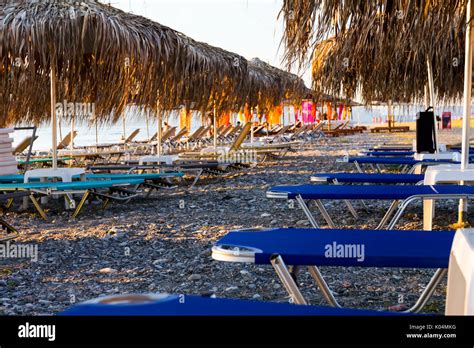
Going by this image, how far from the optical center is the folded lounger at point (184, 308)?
59.7 inches

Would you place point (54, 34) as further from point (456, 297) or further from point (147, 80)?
point (456, 297)

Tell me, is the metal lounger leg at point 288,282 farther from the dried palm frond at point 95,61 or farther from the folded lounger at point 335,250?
the dried palm frond at point 95,61

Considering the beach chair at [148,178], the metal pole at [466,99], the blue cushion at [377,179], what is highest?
the metal pole at [466,99]

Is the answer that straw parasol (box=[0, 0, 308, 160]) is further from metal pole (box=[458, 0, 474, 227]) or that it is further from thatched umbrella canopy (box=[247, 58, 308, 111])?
metal pole (box=[458, 0, 474, 227])

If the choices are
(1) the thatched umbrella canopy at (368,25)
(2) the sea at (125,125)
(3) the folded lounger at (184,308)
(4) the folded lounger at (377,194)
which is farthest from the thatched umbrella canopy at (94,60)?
(3) the folded lounger at (184,308)

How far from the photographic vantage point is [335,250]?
2262 millimetres

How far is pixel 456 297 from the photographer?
1.57 m

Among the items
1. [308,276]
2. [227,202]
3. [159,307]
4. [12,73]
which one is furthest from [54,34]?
[159,307]

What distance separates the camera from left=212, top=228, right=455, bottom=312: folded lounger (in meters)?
2.13
